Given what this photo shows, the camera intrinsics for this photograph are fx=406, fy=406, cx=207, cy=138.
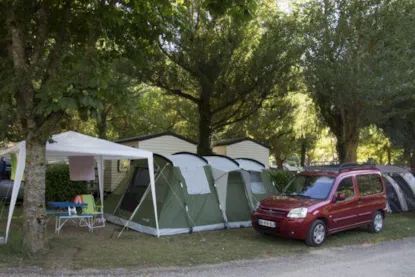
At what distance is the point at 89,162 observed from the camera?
11102mm

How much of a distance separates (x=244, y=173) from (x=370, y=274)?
16.4ft

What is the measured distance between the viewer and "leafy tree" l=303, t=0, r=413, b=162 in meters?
13.0

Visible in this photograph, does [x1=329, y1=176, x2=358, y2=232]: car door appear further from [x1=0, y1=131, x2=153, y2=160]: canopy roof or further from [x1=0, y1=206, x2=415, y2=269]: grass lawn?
[x1=0, y1=131, x2=153, y2=160]: canopy roof

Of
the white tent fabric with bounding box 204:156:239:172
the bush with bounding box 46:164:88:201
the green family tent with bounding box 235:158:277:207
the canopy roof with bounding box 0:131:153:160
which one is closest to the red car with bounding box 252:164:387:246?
the green family tent with bounding box 235:158:277:207

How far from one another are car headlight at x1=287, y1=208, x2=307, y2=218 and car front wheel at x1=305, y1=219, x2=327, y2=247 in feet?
1.13

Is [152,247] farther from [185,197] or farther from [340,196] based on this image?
[340,196]

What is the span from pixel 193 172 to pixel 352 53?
7.37 metres

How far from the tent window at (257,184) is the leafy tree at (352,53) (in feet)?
14.5

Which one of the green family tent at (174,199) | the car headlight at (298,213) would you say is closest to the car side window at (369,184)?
the car headlight at (298,213)

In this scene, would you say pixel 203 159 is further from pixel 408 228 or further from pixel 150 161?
pixel 408 228

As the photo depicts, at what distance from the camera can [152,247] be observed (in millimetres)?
8094

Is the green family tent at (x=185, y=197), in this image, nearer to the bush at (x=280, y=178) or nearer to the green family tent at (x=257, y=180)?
the green family tent at (x=257, y=180)

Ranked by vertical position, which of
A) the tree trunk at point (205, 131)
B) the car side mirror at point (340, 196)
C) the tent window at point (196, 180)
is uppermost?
the tree trunk at point (205, 131)

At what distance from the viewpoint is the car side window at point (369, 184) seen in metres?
9.87
